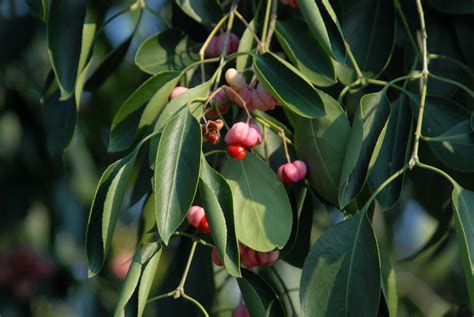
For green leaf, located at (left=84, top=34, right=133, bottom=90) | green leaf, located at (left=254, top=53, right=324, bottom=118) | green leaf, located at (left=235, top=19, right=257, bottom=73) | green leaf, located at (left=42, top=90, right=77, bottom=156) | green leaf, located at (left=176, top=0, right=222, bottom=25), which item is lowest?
green leaf, located at (left=42, top=90, right=77, bottom=156)

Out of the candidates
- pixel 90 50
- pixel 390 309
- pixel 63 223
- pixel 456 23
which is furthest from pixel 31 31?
pixel 390 309

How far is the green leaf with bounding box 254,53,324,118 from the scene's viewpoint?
115 cm

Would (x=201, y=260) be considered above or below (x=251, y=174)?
below

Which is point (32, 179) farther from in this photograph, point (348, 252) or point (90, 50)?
point (348, 252)

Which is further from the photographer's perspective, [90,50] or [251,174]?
[90,50]

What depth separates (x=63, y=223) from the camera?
A: 2707 millimetres

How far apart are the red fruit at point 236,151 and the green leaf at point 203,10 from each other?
270 millimetres

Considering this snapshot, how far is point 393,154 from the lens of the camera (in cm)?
127

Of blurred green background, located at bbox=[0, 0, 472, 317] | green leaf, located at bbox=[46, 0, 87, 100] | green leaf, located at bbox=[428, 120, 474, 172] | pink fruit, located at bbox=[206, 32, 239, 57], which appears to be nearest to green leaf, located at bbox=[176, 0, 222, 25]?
pink fruit, located at bbox=[206, 32, 239, 57]

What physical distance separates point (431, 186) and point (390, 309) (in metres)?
0.50

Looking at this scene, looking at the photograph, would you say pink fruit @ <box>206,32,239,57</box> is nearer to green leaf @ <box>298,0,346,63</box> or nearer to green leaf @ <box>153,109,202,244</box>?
green leaf @ <box>298,0,346,63</box>

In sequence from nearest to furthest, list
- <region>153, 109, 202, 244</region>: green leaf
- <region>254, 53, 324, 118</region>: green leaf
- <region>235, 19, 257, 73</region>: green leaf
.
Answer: <region>153, 109, 202, 244</region>: green leaf → <region>254, 53, 324, 118</region>: green leaf → <region>235, 19, 257, 73</region>: green leaf

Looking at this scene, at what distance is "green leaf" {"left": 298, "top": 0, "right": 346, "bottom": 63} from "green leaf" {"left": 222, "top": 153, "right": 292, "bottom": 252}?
16 centimetres

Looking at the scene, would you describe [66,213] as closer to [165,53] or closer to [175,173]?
[165,53]
